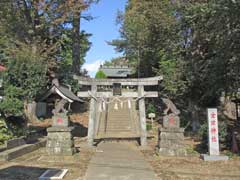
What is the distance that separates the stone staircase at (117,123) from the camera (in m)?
19.0

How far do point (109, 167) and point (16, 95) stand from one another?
295 inches

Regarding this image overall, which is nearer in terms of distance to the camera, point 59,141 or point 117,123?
point 59,141

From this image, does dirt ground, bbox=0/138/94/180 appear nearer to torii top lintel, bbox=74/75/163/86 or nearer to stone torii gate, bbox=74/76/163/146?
stone torii gate, bbox=74/76/163/146

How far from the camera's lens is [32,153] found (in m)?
11.9

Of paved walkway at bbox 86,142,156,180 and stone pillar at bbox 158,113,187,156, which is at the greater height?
stone pillar at bbox 158,113,187,156

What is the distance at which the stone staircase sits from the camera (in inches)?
747

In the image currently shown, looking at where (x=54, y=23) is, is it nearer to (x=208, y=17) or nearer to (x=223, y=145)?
(x=208, y=17)

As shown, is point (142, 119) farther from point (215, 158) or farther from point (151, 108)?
point (151, 108)

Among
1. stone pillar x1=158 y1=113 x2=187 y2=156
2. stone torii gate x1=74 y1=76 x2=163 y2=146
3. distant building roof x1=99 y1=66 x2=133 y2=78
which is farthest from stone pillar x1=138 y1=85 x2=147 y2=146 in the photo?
distant building roof x1=99 y1=66 x2=133 y2=78

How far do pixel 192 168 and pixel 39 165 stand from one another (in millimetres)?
4435

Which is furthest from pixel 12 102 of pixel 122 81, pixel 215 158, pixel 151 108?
pixel 151 108

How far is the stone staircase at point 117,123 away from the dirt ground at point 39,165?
658 centimetres

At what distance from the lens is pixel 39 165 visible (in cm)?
960

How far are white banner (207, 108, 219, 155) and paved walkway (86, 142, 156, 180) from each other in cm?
238
